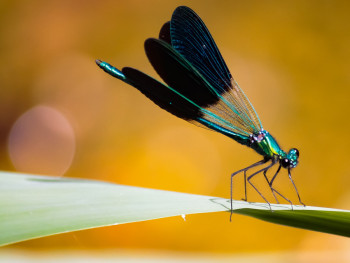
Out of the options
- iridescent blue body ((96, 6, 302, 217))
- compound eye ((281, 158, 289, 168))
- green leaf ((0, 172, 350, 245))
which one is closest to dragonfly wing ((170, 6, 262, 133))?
iridescent blue body ((96, 6, 302, 217))

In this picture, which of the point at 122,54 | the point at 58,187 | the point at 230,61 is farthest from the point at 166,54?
the point at 122,54

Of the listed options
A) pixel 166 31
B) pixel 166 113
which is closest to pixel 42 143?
pixel 166 113

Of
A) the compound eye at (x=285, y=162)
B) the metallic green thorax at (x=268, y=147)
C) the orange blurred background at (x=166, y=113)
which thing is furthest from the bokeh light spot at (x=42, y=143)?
the compound eye at (x=285, y=162)

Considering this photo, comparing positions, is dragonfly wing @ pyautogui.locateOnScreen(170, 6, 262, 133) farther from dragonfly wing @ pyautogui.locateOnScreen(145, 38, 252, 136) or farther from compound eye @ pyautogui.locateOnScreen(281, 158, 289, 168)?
compound eye @ pyautogui.locateOnScreen(281, 158, 289, 168)

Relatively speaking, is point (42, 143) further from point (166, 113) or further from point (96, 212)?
point (96, 212)

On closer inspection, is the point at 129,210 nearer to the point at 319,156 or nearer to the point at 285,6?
the point at 319,156

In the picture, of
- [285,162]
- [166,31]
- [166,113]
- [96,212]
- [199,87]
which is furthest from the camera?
[166,113]
